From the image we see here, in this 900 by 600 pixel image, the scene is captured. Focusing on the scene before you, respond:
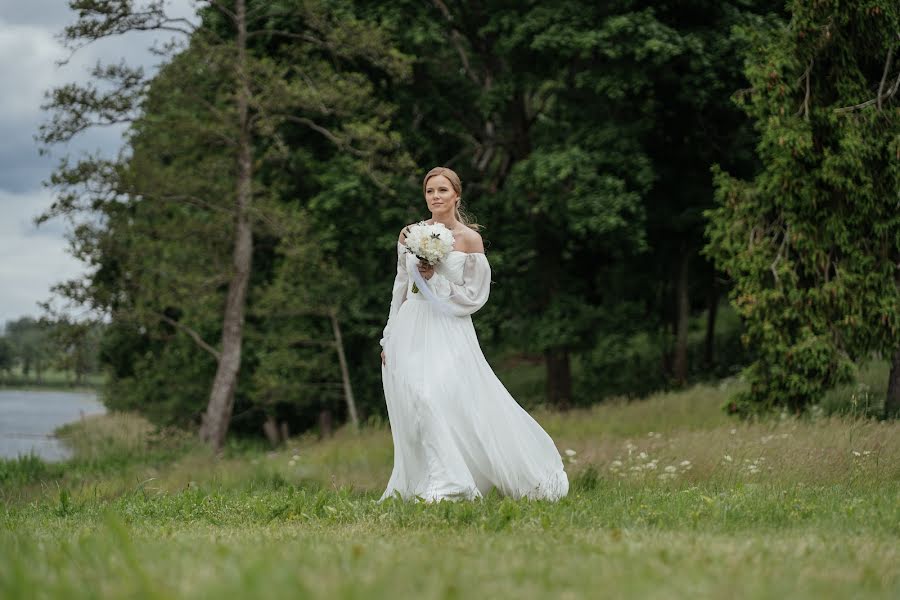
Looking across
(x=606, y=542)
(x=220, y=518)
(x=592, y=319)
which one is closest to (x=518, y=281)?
(x=592, y=319)

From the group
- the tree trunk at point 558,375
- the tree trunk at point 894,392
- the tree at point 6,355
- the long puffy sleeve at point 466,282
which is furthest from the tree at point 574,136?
the tree at point 6,355

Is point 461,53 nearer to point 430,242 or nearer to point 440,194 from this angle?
point 440,194

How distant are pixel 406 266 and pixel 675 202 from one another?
14.3 m

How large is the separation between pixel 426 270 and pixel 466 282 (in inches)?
14.1

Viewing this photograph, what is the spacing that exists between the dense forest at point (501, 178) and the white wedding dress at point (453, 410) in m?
6.59

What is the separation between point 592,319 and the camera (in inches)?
792

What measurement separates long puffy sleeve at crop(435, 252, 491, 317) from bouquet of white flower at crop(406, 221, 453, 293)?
0.17 meters

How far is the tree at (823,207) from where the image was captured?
1262cm

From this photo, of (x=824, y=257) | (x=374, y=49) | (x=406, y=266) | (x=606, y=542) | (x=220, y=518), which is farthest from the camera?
(x=374, y=49)

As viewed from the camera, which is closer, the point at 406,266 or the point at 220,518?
the point at 220,518

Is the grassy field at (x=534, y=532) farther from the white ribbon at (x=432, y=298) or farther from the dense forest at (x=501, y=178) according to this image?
the dense forest at (x=501, y=178)

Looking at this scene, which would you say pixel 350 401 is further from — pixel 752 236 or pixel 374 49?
pixel 752 236

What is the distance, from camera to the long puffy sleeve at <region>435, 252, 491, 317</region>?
7.79 m

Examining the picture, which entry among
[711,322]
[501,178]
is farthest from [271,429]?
[711,322]
